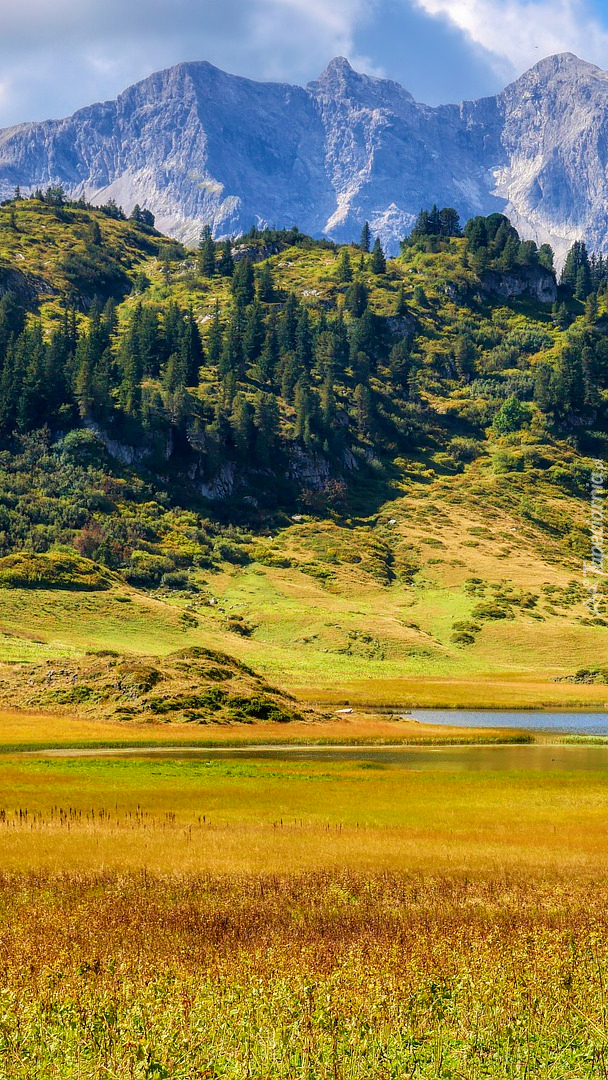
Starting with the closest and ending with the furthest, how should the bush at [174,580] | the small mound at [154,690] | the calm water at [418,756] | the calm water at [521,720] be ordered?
the calm water at [418,756] → the small mound at [154,690] → the calm water at [521,720] → the bush at [174,580]

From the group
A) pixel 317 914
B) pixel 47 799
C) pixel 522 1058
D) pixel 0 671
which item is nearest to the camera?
pixel 522 1058

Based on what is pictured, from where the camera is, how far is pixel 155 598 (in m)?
166

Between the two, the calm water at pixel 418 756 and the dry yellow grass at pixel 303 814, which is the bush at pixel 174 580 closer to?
the calm water at pixel 418 756

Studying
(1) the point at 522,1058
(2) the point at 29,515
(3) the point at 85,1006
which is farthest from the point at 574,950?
(2) the point at 29,515

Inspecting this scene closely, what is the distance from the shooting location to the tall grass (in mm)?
14227

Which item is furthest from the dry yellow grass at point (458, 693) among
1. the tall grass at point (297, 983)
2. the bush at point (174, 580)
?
the tall grass at point (297, 983)

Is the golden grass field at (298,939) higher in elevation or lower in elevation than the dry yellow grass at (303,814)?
higher

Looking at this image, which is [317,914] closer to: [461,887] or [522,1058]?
[461,887]

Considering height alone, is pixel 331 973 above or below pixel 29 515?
below

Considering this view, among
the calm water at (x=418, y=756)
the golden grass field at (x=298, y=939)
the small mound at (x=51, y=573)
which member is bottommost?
the calm water at (x=418, y=756)

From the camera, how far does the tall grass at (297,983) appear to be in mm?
14227

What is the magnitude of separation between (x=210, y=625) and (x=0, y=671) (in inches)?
2372

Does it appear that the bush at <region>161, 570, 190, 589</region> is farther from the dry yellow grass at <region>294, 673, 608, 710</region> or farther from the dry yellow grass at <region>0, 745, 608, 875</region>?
the dry yellow grass at <region>0, 745, 608, 875</region>

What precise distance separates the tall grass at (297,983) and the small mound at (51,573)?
129m
